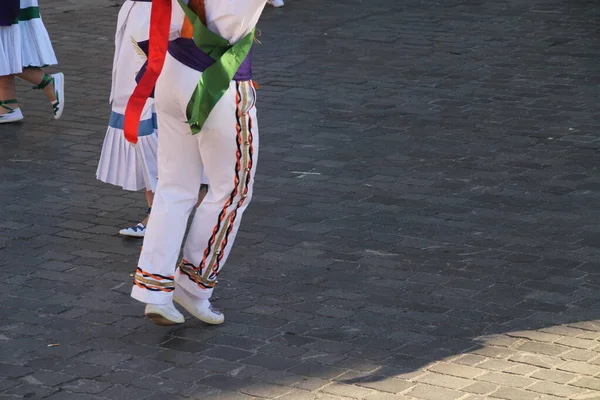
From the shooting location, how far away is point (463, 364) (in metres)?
4.96

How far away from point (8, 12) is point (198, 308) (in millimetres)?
4423

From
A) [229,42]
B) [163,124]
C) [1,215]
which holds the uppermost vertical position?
[229,42]

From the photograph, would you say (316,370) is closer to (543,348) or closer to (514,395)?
(514,395)

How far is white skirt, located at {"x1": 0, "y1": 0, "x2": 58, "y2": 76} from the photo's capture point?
893cm

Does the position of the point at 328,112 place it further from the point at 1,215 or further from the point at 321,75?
the point at 1,215

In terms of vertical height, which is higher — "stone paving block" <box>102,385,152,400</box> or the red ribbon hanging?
the red ribbon hanging

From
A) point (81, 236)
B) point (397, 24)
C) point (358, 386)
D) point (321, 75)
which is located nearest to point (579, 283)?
point (358, 386)

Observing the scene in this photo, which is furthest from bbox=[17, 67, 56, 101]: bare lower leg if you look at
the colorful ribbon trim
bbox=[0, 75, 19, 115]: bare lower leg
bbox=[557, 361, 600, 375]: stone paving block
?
bbox=[557, 361, 600, 375]: stone paving block

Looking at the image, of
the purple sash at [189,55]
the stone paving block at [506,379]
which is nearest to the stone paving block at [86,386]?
the purple sash at [189,55]

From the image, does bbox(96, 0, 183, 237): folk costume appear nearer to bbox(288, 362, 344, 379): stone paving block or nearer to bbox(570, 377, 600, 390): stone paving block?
bbox(288, 362, 344, 379): stone paving block

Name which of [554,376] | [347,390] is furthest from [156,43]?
Answer: [554,376]

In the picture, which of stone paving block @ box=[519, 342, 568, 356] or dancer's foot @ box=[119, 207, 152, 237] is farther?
dancer's foot @ box=[119, 207, 152, 237]

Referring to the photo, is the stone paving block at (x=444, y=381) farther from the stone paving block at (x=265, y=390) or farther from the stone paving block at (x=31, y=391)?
the stone paving block at (x=31, y=391)

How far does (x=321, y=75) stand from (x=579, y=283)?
509 centimetres
